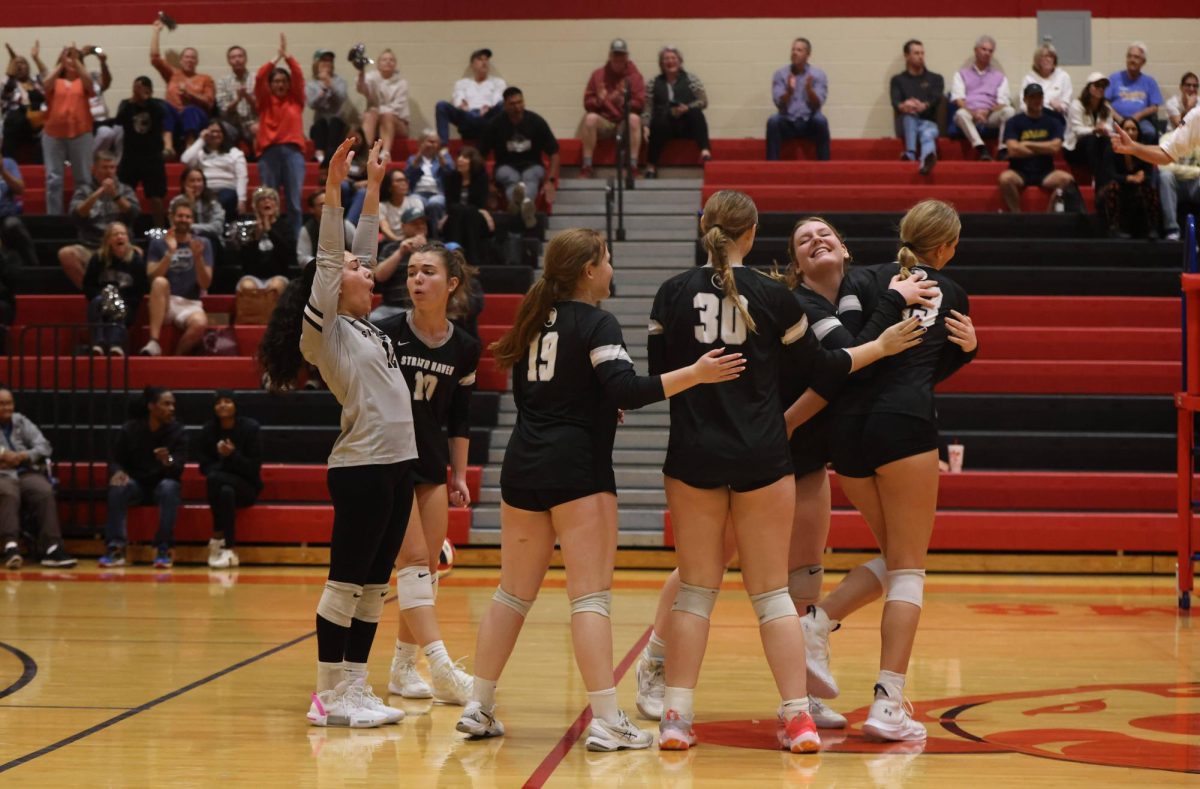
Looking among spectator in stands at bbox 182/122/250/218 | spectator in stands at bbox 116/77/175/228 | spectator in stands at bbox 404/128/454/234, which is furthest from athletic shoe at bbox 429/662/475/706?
spectator in stands at bbox 116/77/175/228

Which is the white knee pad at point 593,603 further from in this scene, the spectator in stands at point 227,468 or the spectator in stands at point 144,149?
the spectator in stands at point 144,149

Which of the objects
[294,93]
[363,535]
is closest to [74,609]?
[363,535]

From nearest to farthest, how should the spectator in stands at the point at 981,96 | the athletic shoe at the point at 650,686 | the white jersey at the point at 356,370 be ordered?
1. the white jersey at the point at 356,370
2. the athletic shoe at the point at 650,686
3. the spectator in stands at the point at 981,96

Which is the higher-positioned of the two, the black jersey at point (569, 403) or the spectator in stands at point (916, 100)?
the spectator in stands at point (916, 100)

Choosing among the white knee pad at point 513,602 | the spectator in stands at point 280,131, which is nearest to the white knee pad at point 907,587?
the white knee pad at point 513,602

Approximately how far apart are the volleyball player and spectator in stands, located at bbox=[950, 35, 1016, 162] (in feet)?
35.8

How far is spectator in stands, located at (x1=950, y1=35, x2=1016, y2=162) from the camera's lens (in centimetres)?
1490

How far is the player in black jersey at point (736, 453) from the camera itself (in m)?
4.61

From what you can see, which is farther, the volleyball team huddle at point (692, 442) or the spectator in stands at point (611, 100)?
the spectator in stands at point (611, 100)

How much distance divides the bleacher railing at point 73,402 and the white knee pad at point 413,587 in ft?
19.0

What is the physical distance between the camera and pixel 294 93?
1418cm

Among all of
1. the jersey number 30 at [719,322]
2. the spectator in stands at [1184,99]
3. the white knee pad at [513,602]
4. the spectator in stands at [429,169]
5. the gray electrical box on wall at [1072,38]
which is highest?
the gray electrical box on wall at [1072,38]

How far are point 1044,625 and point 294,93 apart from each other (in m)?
9.39

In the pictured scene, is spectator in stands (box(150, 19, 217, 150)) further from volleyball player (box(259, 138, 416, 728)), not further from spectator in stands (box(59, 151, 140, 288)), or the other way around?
volleyball player (box(259, 138, 416, 728))
